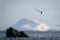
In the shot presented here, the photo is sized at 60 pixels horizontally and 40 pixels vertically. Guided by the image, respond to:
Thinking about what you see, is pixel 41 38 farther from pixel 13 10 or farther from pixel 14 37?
pixel 13 10

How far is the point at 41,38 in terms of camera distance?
191 centimetres

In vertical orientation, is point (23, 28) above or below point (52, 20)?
below

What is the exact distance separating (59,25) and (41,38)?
1.25ft

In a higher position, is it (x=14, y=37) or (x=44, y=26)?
(x=44, y=26)

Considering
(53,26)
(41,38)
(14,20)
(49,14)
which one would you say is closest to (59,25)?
(53,26)

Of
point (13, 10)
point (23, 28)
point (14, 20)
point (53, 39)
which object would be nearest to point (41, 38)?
point (53, 39)

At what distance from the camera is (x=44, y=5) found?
6.44 feet

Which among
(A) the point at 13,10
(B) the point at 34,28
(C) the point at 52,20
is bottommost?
(B) the point at 34,28

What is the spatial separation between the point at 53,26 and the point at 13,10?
2.42ft

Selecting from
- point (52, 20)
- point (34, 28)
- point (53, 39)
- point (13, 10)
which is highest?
point (13, 10)

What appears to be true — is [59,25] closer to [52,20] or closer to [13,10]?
[52,20]

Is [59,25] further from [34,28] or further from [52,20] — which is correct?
[34,28]

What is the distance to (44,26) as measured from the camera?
192 cm

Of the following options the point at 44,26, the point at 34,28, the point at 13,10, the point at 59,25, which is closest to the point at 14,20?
the point at 13,10
